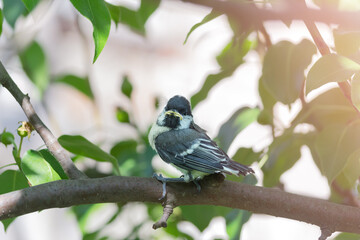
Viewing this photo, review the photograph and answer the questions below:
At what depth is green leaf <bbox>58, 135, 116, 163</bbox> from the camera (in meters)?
1.19

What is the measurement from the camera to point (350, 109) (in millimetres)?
1334

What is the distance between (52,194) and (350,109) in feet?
2.41

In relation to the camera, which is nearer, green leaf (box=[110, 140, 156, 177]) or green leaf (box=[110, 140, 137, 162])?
green leaf (box=[110, 140, 156, 177])

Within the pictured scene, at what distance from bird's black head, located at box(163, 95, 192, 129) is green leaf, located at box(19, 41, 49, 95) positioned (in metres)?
0.80

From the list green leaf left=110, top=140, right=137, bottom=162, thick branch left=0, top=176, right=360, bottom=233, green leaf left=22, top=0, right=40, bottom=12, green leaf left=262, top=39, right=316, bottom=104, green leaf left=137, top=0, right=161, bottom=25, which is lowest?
green leaf left=110, top=140, right=137, bottom=162

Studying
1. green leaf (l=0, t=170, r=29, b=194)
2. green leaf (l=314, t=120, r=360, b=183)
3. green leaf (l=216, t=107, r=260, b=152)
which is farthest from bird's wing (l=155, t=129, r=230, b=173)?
green leaf (l=0, t=170, r=29, b=194)

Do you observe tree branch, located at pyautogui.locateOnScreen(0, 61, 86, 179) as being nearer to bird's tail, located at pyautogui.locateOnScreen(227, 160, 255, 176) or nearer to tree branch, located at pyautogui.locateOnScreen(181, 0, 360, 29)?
bird's tail, located at pyautogui.locateOnScreen(227, 160, 255, 176)

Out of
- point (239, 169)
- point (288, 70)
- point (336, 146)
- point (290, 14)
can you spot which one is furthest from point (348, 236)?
point (290, 14)

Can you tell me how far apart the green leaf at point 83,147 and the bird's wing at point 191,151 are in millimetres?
128

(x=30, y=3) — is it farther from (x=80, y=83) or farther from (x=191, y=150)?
(x=80, y=83)

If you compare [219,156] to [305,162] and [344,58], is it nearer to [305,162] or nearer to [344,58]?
[344,58]

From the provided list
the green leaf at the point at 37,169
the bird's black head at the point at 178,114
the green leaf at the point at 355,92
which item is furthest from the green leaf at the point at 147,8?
the green leaf at the point at 355,92

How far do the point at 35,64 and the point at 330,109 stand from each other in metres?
1.11

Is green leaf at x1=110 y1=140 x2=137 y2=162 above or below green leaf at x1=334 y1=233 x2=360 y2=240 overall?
below
